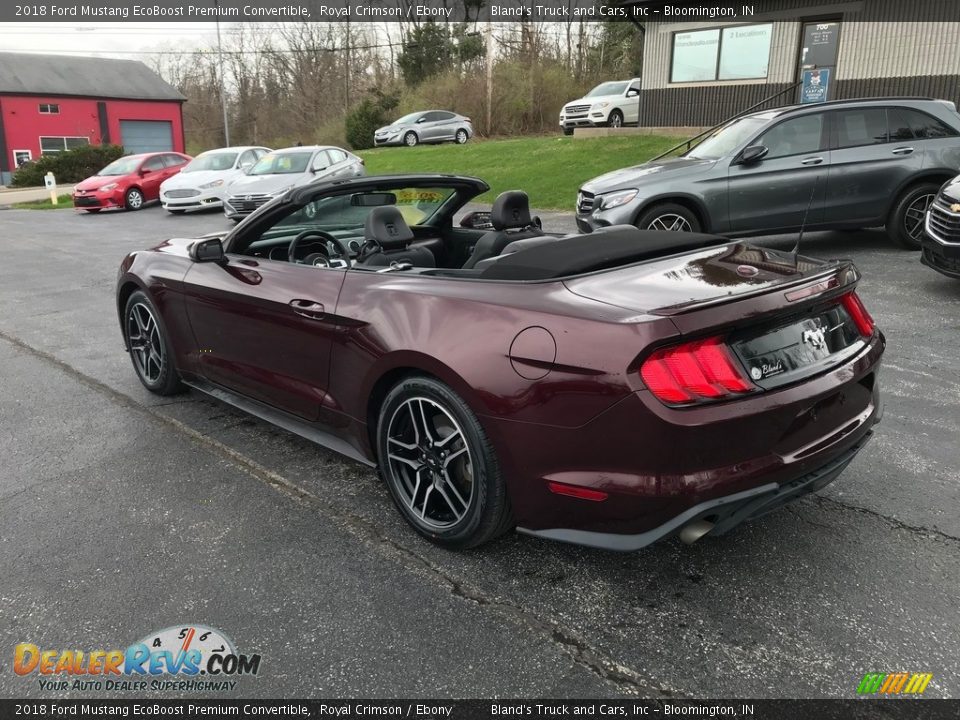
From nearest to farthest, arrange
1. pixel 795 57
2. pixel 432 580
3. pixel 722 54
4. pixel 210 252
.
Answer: pixel 432 580, pixel 210 252, pixel 795 57, pixel 722 54

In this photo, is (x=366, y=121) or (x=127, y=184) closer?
(x=127, y=184)

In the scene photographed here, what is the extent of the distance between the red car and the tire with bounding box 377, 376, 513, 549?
20.1 metres

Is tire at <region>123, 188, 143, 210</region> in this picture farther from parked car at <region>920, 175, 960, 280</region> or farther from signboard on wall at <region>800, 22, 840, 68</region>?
parked car at <region>920, 175, 960, 280</region>

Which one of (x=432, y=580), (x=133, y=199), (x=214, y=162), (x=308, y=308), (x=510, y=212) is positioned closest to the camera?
(x=432, y=580)

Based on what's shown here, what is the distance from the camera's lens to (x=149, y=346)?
4.95m

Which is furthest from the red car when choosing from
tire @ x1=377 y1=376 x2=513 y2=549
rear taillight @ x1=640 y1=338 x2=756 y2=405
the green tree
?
rear taillight @ x1=640 y1=338 x2=756 y2=405

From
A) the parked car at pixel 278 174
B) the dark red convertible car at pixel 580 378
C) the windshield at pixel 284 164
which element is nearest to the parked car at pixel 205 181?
the windshield at pixel 284 164

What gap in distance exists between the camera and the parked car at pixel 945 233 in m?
6.78

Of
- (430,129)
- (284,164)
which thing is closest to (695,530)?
(284,164)

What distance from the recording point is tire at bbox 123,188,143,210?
20672 mm

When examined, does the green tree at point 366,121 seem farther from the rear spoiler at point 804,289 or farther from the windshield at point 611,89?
the rear spoiler at point 804,289

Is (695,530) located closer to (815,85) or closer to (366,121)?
(815,85)

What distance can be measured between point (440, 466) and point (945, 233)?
6.03 meters

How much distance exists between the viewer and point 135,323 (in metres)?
5.04
